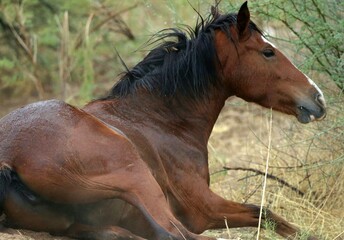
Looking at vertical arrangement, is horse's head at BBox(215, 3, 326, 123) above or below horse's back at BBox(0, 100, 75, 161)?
above

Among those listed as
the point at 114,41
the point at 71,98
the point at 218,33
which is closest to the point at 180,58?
the point at 218,33

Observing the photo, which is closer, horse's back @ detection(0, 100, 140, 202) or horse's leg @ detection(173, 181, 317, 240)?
horse's back @ detection(0, 100, 140, 202)

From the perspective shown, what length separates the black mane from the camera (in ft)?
18.1

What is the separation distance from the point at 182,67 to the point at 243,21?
458 mm

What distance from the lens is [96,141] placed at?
4.88 meters

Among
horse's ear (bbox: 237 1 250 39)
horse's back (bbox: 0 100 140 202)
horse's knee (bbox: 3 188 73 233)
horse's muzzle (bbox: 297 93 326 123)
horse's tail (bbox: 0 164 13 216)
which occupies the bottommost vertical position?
horse's knee (bbox: 3 188 73 233)

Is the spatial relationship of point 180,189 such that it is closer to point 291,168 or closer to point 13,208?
point 13,208

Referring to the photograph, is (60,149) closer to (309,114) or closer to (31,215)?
(31,215)

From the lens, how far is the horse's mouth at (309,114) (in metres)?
5.50

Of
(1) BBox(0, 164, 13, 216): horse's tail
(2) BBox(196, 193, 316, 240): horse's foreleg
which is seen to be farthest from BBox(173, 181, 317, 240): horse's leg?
(1) BBox(0, 164, 13, 216): horse's tail

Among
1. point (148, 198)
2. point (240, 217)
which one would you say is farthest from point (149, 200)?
point (240, 217)

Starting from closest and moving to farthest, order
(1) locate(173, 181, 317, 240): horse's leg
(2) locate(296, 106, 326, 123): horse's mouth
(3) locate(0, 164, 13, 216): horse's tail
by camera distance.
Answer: (3) locate(0, 164, 13, 216): horse's tail → (1) locate(173, 181, 317, 240): horse's leg → (2) locate(296, 106, 326, 123): horse's mouth

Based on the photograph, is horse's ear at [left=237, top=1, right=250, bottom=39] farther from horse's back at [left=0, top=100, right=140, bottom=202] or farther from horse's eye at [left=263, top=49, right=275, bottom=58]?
horse's back at [left=0, top=100, right=140, bottom=202]

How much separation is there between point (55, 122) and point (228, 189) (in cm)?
273
